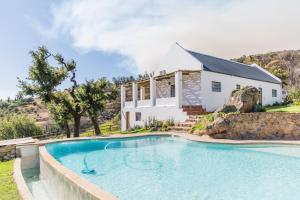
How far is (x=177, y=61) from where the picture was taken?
25984 millimetres

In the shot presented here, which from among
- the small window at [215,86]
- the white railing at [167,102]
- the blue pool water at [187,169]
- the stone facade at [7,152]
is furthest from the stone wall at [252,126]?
the stone facade at [7,152]

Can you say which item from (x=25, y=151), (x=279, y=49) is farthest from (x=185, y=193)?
(x=279, y=49)

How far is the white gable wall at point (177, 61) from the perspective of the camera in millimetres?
23656

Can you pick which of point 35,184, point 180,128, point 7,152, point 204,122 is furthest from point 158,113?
point 35,184

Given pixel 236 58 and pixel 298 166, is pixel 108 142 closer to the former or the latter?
pixel 298 166

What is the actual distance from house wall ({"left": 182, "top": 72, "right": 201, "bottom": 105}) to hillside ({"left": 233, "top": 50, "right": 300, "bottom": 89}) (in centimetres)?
4511

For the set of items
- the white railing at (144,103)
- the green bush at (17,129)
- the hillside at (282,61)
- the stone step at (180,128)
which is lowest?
the green bush at (17,129)

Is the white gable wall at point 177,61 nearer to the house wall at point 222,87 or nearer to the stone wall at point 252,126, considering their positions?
the house wall at point 222,87

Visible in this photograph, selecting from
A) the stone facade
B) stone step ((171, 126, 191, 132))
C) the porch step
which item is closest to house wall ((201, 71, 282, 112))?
the porch step

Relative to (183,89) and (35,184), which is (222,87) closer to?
(183,89)

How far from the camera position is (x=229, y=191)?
22.5ft

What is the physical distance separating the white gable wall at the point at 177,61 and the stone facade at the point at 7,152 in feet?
53.8

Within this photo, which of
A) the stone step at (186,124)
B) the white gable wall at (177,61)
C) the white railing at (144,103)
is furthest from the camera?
the white railing at (144,103)

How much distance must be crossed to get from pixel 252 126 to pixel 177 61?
41.4 ft
